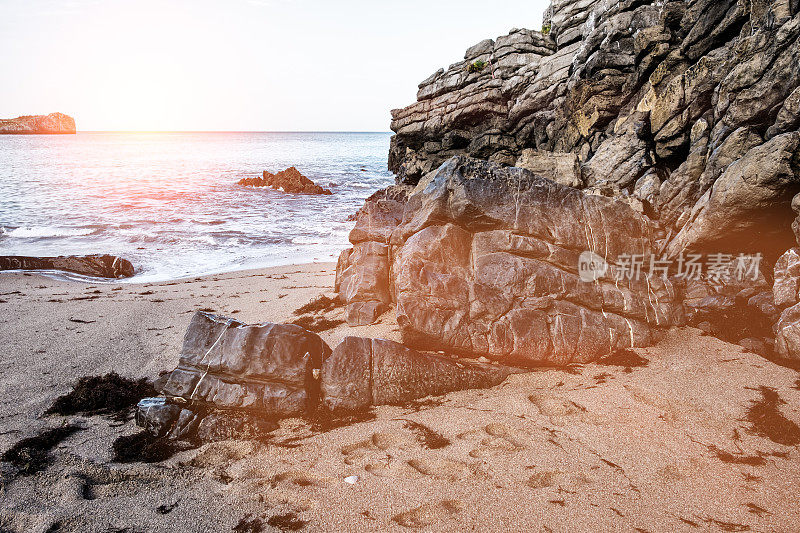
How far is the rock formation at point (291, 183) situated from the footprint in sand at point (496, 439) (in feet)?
129

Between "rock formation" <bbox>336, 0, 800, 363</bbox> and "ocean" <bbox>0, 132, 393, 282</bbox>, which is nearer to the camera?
"rock formation" <bbox>336, 0, 800, 363</bbox>

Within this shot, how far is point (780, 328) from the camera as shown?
7230 millimetres

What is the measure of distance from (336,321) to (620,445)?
6.42 m

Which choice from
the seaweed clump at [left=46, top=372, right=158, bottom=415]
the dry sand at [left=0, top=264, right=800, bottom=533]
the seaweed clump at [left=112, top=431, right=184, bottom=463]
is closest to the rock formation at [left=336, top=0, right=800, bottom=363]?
the dry sand at [left=0, top=264, right=800, bottom=533]

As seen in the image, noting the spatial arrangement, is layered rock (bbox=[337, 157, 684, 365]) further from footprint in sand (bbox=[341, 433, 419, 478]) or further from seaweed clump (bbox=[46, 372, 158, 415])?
seaweed clump (bbox=[46, 372, 158, 415])

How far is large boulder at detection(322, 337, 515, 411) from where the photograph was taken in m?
6.54

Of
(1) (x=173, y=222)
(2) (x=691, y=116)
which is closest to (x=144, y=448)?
(2) (x=691, y=116)

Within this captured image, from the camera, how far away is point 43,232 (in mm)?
24047

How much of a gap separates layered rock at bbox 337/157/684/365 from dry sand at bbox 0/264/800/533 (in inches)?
27.0

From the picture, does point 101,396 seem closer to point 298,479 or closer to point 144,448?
point 144,448

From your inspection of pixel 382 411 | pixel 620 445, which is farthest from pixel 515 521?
pixel 382 411

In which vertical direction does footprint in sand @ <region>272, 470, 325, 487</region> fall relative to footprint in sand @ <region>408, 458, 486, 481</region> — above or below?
below

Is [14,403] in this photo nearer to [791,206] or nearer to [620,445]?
[620,445]

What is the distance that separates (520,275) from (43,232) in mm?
28352
